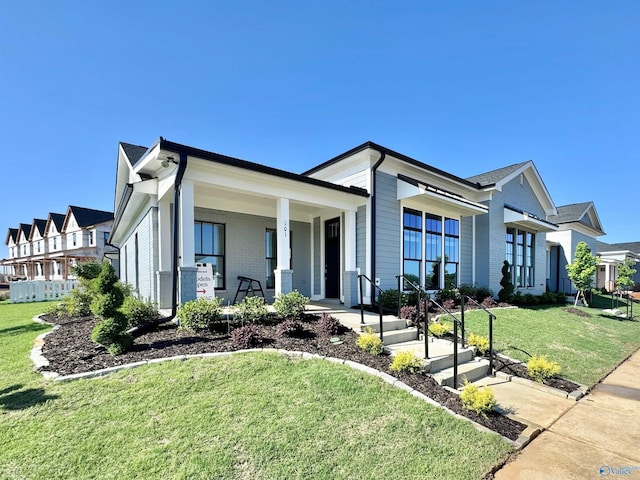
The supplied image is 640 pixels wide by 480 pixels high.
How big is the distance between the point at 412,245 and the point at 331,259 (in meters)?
2.67

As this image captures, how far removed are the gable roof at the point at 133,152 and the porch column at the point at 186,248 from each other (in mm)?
5682

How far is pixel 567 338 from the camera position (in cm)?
799

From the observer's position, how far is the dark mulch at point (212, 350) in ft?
12.6

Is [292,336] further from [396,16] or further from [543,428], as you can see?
[396,16]

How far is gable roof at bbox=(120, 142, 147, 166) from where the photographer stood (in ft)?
34.5

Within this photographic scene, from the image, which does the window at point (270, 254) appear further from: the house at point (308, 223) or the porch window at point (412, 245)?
the porch window at point (412, 245)

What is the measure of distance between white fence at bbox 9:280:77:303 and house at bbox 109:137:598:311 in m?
7.11

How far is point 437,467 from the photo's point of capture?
271cm

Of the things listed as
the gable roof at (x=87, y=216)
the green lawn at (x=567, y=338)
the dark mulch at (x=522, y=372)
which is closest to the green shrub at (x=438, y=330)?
the dark mulch at (x=522, y=372)

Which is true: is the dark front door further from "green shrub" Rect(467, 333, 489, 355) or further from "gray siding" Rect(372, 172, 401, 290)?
"green shrub" Rect(467, 333, 489, 355)

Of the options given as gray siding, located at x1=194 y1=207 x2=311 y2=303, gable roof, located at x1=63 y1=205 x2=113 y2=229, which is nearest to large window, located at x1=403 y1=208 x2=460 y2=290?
gray siding, located at x1=194 y1=207 x2=311 y2=303

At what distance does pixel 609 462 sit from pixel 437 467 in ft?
6.20

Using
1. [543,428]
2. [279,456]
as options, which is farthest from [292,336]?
[543,428]

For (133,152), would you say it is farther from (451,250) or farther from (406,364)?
(451,250)
